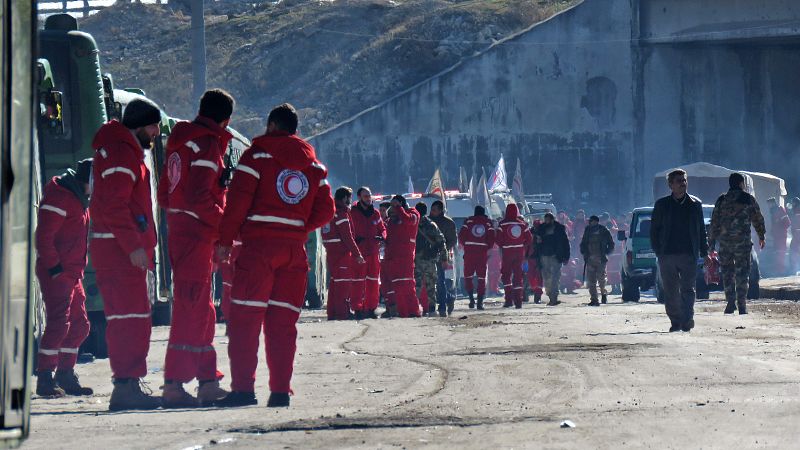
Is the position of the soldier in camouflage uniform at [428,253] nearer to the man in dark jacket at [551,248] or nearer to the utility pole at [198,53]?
the man in dark jacket at [551,248]

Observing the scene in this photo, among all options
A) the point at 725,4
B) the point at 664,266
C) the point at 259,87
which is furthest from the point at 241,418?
the point at 259,87

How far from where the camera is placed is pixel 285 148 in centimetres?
934

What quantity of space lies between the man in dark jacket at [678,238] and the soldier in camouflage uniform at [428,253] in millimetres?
7177

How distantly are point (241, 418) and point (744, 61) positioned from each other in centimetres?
4984

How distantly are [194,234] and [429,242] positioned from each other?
1469cm

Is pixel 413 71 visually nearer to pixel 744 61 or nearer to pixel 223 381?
pixel 744 61

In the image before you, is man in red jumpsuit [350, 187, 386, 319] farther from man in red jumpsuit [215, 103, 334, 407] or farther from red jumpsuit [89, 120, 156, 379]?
man in red jumpsuit [215, 103, 334, 407]

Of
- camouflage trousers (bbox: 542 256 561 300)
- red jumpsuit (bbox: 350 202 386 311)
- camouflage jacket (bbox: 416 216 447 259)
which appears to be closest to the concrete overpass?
camouflage trousers (bbox: 542 256 561 300)

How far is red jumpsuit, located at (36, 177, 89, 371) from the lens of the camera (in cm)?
1119

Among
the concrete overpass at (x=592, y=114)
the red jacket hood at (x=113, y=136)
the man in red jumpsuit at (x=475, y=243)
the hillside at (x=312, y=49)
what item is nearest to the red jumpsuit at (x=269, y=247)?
the red jacket hood at (x=113, y=136)

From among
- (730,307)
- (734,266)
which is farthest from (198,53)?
(730,307)

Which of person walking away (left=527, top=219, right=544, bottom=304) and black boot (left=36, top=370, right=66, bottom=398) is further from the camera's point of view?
person walking away (left=527, top=219, right=544, bottom=304)

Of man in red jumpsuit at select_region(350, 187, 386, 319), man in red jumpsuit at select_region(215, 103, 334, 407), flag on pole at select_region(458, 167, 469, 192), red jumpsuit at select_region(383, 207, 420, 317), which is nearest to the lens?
man in red jumpsuit at select_region(215, 103, 334, 407)

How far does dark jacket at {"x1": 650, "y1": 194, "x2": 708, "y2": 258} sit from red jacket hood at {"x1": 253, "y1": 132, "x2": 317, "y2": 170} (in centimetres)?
840
